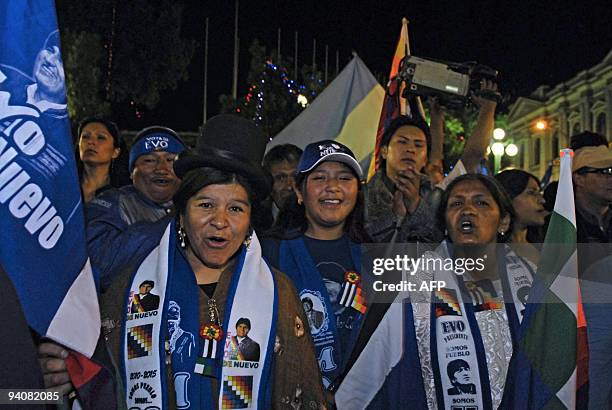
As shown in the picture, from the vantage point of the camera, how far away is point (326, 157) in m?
3.77

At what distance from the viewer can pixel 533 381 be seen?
305 cm

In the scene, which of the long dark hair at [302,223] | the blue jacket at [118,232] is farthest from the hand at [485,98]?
the blue jacket at [118,232]

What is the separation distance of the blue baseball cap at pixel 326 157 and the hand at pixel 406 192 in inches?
27.4

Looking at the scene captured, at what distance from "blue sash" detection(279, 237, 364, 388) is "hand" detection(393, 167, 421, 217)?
97 cm

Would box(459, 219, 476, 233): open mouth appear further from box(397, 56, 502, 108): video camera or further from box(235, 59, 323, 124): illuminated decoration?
box(235, 59, 323, 124): illuminated decoration

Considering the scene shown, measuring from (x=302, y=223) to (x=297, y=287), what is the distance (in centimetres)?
59

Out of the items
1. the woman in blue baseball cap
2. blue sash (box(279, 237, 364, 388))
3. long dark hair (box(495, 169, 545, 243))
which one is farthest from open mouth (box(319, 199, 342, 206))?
long dark hair (box(495, 169, 545, 243))

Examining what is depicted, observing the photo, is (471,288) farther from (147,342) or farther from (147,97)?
(147,97)

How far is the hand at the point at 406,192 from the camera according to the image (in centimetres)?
448

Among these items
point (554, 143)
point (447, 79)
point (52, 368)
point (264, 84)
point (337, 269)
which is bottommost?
point (52, 368)

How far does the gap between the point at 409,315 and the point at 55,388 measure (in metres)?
1.71

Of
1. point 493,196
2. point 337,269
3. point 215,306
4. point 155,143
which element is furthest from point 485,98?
point 215,306

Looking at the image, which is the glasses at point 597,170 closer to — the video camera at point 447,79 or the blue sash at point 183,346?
the video camera at point 447,79

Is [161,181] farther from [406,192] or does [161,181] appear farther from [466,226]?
[466,226]
